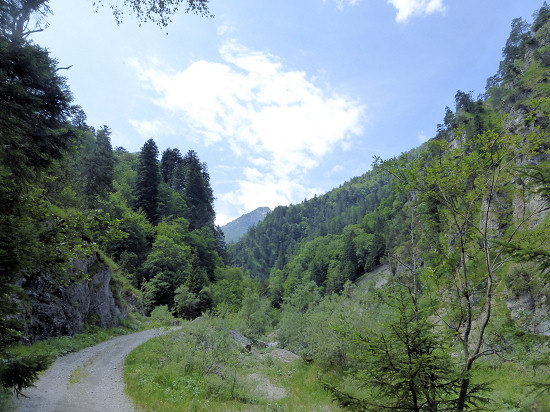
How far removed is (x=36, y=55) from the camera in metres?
6.95

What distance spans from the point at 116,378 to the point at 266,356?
13.9 m

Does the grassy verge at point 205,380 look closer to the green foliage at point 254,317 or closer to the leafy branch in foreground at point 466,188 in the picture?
the leafy branch in foreground at point 466,188

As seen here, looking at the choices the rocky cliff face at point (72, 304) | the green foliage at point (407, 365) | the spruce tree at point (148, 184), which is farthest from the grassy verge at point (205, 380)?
the spruce tree at point (148, 184)

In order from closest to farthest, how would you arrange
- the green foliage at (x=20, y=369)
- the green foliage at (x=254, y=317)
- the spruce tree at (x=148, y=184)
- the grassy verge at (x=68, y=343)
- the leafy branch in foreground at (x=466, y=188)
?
1. the leafy branch in foreground at (x=466, y=188)
2. the green foliage at (x=20, y=369)
3. the grassy verge at (x=68, y=343)
4. the green foliage at (x=254, y=317)
5. the spruce tree at (x=148, y=184)

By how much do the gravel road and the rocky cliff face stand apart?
7.64ft

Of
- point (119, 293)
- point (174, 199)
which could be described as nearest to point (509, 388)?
point (119, 293)

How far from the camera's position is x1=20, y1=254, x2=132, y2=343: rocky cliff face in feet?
50.4

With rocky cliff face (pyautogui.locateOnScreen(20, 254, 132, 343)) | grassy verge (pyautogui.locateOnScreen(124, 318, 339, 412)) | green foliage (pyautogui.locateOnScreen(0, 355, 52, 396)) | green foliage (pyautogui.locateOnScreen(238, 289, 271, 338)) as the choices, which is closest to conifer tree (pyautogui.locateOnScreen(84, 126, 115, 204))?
rocky cliff face (pyautogui.locateOnScreen(20, 254, 132, 343))

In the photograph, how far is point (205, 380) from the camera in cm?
1321

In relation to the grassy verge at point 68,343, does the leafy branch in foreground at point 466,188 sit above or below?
above

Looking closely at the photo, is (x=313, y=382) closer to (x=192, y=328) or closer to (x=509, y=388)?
(x=192, y=328)

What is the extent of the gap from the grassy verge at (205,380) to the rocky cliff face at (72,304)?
458cm

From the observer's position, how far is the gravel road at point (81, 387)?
28.7 ft

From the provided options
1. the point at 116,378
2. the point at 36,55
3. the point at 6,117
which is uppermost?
the point at 36,55
